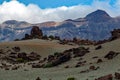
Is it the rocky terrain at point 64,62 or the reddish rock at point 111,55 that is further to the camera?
the reddish rock at point 111,55

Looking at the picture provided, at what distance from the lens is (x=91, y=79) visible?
33.2 metres

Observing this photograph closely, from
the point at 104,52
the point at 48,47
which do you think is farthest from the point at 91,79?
the point at 48,47

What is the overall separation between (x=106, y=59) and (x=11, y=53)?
37397 millimetres

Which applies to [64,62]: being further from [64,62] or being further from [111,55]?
[111,55]

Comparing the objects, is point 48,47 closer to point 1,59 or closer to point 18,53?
point 18,53

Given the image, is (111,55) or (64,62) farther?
(64,62)

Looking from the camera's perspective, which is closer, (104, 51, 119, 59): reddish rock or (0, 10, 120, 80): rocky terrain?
(0, 10, 120, 80): rocky terrain

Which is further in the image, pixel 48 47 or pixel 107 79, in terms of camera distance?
pixel 48 47

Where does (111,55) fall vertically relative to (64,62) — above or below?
above

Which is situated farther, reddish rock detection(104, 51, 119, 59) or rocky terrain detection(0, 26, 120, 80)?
reddish rock detection(104, 51, 119, 59)

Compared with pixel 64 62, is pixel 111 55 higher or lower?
higher

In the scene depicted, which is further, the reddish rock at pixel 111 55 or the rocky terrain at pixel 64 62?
the reddish rock at pixel 111 55

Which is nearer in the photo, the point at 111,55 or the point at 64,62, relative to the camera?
the point at 111,55

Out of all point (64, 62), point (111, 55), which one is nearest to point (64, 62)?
point (64, 62)
